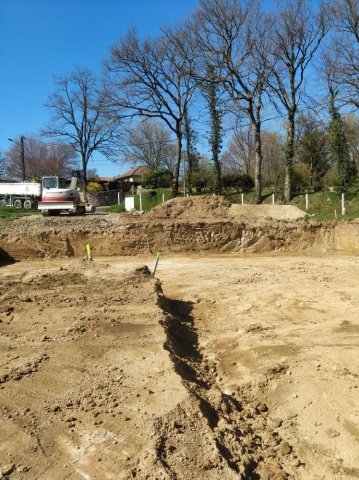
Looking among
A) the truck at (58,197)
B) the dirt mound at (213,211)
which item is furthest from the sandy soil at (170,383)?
the truck at (58,197)

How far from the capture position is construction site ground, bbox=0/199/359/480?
3287 mm

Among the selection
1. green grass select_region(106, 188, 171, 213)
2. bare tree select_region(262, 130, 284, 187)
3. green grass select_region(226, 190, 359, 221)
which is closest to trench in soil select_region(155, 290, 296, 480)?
green grass select_region(226, 190, 359, 221)

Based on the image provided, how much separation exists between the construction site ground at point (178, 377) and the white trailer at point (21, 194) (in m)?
27.1

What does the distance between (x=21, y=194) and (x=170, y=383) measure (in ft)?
116

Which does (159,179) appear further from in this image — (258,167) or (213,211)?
(213,211)

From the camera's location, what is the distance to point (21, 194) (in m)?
36.6

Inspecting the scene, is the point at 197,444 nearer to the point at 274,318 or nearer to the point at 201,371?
the point at 201,371

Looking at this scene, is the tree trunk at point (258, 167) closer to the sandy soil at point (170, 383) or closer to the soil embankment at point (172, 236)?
the soil embankment at point (172, 236)

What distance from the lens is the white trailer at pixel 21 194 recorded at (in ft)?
119

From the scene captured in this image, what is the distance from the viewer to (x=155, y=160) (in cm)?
5747

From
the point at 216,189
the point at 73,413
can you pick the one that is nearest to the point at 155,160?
the point at 216,189

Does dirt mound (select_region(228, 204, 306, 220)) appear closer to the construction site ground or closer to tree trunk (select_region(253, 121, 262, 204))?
tree trunk (select_region(253, 121, 262, 204))

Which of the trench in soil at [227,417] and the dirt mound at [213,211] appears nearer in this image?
the trench in soil at [227,417]

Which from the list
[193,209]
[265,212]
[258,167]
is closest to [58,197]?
[193,209]
